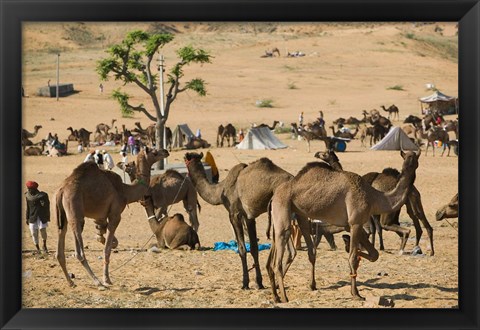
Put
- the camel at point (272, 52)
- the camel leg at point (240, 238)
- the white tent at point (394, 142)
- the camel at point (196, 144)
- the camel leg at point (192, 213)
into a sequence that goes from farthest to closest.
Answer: the camel at point (272, 52) < the camel at point (196, 144) < the white tent at point (394, 142) < the camel leg at point (192, 213) < the camel leg at point (240, 238)

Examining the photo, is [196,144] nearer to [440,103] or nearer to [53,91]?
[440,103]

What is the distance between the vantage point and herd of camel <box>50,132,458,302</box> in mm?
11953

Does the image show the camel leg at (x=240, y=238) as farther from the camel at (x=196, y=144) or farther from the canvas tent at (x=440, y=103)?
the canvas tent at (x=440, y=103)

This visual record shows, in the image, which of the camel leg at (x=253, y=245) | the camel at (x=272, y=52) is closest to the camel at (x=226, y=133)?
the camel leg at (x=253, y=245)

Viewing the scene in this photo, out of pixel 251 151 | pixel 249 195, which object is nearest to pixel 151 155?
pixel 249 195

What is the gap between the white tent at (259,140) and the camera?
121 feet

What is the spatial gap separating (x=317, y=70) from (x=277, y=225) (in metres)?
55.5

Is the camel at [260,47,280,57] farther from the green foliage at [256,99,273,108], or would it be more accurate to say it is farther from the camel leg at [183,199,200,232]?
the camel leg at [183,199,200,232]

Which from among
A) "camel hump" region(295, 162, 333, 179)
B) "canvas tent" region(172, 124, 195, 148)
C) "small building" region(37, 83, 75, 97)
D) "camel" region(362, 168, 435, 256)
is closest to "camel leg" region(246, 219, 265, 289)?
"camel hump" region(295, 162, 333, 179)

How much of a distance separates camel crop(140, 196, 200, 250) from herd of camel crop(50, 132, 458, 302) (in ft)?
3.51

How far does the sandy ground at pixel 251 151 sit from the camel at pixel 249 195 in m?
0.60

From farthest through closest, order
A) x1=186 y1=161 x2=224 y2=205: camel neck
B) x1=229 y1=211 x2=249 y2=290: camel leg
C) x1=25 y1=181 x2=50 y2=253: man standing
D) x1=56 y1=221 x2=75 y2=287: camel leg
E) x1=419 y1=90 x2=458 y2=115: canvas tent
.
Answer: x1=419 y1=90 x2=458 y2=115: canvas tent → x1=25 y1=181 x2=50 y2=253: man standing → x1=186 y1=161 x2=224 y2=205: camel neck → x1=229 y1=211 x2=249 y2=290: camel leg → x1=56 y1=221 x2=75 y2=287: camel leg

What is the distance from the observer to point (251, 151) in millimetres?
36062
